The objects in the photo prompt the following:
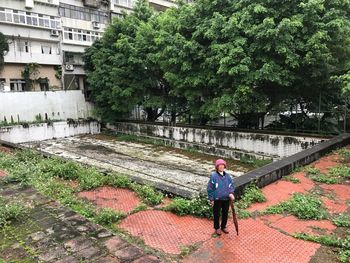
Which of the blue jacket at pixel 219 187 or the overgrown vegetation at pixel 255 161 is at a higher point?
the blue jacket at pixel 219 187

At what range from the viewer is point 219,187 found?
15.5ft

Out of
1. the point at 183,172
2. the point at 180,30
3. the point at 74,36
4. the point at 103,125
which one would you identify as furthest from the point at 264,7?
the point at 74,36

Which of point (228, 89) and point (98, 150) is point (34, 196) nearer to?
point (228, 89)

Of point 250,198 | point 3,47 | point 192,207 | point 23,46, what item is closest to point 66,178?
point 192,207

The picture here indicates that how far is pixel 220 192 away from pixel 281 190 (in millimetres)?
2700

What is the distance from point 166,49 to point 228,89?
13.9ft

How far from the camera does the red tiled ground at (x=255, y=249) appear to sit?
4.13 metres

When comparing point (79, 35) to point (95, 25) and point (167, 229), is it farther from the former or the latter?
point (167, 229)

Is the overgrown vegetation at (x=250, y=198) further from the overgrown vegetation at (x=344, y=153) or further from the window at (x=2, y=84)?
the window at (x=2, y=84)

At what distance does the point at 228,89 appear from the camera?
44.0 feet

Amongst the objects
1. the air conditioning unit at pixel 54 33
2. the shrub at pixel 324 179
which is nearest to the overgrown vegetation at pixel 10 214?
the shrub at pixel 324 179

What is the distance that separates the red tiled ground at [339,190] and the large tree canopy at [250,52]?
3953 mm

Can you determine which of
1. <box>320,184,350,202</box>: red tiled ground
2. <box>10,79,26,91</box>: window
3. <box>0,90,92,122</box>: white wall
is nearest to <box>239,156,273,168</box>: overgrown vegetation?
<box>320,184,350,202</box>: red tiled ground

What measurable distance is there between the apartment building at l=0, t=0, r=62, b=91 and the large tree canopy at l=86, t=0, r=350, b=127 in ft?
43.3
